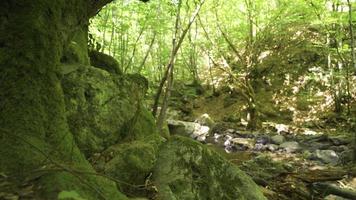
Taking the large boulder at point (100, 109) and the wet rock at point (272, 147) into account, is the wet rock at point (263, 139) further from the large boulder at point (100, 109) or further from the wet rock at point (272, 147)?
the large boulder at point (100, 109)

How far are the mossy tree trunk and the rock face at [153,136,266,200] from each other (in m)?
1.14

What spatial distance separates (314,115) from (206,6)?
7894mm

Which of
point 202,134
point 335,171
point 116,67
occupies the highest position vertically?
point 116,67

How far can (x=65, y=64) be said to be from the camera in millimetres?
5098

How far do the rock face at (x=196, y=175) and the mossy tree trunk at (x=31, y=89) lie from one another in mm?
1142

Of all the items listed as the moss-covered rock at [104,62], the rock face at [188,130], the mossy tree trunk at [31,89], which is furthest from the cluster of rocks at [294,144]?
the mossy tree trunk at [31,89]

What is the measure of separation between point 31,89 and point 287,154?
30.2ft

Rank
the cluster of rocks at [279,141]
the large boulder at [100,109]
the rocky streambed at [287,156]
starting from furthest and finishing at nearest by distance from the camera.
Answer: the cluster of rocks at [279,141]
the rocky streambed at [287,156]
the large boulder at [100,109]

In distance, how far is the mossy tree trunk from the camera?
8.29 feet

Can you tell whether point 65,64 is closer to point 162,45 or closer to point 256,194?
point 256,194

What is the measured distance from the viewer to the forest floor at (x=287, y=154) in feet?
19.5

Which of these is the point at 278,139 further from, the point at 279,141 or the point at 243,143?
the point at 243,143

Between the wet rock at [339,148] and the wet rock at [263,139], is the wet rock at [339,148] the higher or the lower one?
the higher one

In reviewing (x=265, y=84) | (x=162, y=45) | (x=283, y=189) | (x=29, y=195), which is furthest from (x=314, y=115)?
(x=29, y=195)
